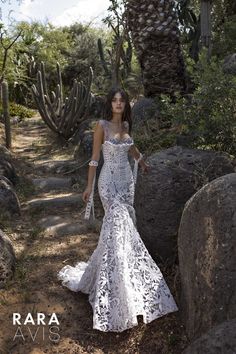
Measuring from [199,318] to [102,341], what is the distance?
0.90 metres

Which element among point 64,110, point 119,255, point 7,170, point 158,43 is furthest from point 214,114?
point 64,110

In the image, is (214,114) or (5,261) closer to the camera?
(5,261)

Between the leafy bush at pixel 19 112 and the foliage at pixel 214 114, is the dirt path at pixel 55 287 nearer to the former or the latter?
the foliage at pixel 214 114

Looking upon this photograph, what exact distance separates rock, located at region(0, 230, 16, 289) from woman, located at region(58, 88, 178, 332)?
0.64 meters

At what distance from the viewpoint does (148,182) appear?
388cm

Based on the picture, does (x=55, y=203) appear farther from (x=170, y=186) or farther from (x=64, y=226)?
(x=170, y=186)

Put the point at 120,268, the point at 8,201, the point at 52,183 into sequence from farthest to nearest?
the point at 52,183
the point at 8,201
the point at 120,268

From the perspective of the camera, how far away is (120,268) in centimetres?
346

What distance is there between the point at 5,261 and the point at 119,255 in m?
1.19

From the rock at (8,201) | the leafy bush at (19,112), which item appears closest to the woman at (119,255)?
the rock at (8,201)

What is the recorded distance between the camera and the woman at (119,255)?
3377 millimetres

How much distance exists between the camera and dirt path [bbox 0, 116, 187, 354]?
3.25 meters

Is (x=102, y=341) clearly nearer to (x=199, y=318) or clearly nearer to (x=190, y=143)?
(x=199, y=318)

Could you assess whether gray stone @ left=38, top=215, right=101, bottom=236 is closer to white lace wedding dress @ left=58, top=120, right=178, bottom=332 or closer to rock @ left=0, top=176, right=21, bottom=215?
rock @ left=0, top=176, right=21, bottom=215
